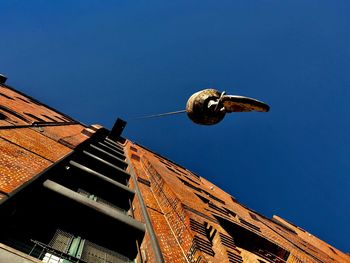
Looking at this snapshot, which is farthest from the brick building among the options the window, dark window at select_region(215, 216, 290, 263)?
dark window at select_region(215, 216, 290, 263)

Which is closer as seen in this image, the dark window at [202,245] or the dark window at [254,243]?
the dark window at [202,245]

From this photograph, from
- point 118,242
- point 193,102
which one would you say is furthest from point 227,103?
point 118,242

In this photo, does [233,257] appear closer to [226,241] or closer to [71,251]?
[226,241]

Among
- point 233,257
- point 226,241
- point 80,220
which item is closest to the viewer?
point 80,220

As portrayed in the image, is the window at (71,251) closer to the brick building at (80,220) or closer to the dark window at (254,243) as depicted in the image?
the brick building at (80,220)

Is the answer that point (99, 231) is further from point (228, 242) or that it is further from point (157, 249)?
point (228, 242)

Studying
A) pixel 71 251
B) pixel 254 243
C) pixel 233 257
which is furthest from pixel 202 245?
pixel 254 243

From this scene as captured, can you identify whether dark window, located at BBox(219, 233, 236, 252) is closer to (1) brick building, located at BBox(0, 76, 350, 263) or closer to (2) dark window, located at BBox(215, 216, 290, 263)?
(1) brick building, located at BBox(0, 76, 350, 263)

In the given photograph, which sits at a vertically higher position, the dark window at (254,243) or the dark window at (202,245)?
the dark window at (254,243)

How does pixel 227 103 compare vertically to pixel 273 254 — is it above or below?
above

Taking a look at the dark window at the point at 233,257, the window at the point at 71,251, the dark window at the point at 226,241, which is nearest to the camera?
the window at the point at 71,251

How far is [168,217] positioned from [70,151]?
3138mm

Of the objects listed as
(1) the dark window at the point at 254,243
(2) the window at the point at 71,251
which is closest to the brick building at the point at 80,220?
(2) the window at the point at 71,251

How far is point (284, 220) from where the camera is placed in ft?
76.2
